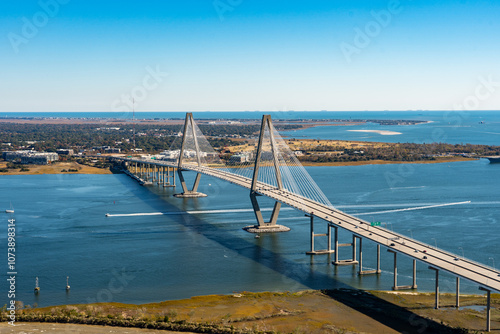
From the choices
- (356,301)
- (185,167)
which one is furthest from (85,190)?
(356,301)

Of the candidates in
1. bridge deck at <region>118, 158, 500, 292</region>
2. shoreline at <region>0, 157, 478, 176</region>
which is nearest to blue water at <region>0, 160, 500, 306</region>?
bridge deck at <region>118, 158, 500, 292</region>

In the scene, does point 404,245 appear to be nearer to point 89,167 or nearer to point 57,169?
point 57,169

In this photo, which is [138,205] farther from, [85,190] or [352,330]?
[352,330]

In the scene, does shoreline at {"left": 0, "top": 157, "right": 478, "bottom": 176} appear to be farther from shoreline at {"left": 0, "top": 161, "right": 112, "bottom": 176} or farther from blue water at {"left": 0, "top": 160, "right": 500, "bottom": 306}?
blue water at {"left": 0, "top": 160, "right": 500, "bottom": 306}

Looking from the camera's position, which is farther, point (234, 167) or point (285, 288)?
point (234, 167)

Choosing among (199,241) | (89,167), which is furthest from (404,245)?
(89,167)

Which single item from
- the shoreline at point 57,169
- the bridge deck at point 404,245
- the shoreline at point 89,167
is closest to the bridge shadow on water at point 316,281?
the bridge deck at point 404,245
